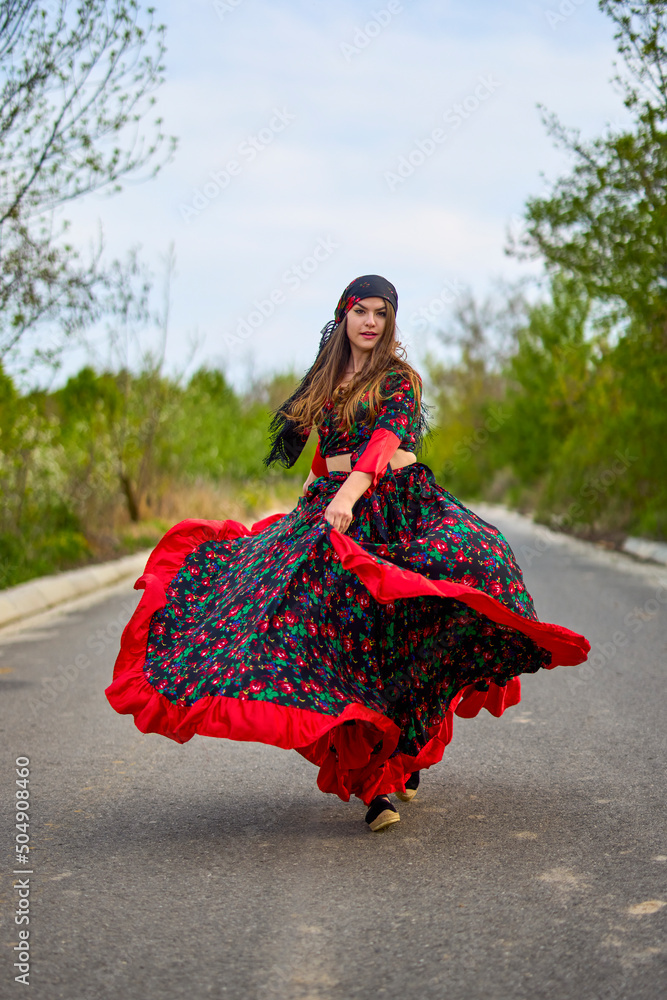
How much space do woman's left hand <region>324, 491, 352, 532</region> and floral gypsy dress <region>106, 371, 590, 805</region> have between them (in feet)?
0.22

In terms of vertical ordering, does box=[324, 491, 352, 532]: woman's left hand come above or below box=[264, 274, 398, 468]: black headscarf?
below

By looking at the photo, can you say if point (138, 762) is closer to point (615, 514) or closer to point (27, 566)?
point (27, 566)

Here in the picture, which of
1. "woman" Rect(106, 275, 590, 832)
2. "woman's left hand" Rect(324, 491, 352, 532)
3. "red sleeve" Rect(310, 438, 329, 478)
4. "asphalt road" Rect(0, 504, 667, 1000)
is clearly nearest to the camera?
"asphalt road" Rect(0, 504, 667, 1000)

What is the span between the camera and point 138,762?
16.1ft

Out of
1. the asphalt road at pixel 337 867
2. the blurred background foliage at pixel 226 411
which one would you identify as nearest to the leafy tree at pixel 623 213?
the blurred background foliage at pixel 226 411

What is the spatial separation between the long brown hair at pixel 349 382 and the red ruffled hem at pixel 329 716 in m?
0.59

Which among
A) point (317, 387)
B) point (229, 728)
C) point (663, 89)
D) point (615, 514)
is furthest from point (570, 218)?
point (229, 728)

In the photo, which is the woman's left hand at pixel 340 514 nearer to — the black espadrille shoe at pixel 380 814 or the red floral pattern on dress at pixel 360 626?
the red floral pattern on dress at pixel 360 626

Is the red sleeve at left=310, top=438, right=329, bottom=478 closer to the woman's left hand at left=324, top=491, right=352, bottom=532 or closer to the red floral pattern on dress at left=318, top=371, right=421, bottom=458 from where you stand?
the red floral pattern on dress at left=318, top=371, right=421, bottom=458

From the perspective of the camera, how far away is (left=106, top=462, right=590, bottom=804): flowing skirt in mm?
3578

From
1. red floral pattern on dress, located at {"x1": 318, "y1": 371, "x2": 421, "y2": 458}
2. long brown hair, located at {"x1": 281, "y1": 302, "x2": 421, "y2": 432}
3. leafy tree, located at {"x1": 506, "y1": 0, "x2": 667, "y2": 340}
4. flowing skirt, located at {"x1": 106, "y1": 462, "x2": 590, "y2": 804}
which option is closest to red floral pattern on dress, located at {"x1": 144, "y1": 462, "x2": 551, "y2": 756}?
flowing skirt, located at {"x1": 106, "y1": 462, "x2": 590, "y2": 804}

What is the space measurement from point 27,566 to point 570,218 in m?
9.13

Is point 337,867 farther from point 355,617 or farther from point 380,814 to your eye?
point 355,617

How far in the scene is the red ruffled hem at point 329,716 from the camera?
11.5 ft
